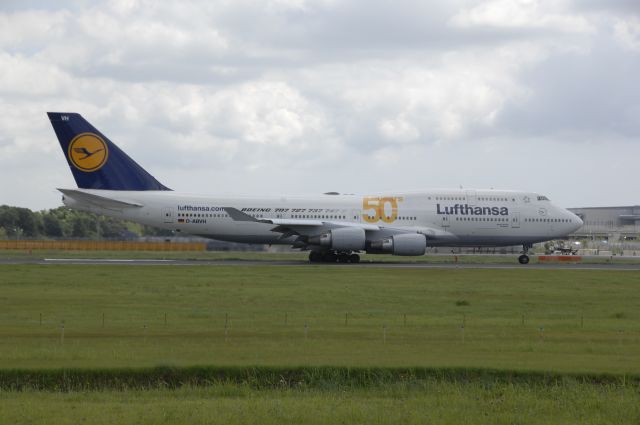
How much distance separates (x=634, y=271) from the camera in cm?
5216

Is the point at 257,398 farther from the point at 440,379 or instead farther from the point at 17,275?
the point at 17,275

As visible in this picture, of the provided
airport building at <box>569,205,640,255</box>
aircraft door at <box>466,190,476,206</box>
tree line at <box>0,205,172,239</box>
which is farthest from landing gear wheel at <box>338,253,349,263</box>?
airport building at <box>569,205,640,255</box>

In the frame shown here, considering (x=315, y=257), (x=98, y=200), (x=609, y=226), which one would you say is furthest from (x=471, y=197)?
(x=609, y=226)

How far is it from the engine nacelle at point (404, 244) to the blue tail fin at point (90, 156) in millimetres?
15855

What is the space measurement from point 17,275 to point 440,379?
28131 millimetres

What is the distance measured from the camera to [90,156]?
56.4m

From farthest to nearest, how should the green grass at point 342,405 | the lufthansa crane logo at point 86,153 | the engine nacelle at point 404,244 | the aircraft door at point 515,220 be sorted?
the aircraft door at point 515,220, the lufthansa crane logo at point 86,153, the engine nacelle at point 404,244, the green grass at point 342,405

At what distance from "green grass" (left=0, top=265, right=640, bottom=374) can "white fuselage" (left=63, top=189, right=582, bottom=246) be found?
1090cm

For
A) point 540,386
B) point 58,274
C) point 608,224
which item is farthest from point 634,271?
point 608,224

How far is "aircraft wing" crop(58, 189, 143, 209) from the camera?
5503 centimetres

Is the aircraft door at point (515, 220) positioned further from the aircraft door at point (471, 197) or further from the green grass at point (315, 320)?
the green grass at point (315, 320)

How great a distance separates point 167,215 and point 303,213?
8.38 meters

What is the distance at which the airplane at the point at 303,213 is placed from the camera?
55906 mm

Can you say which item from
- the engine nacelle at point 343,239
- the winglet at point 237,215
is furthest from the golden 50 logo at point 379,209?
the winglet at point 237,215
